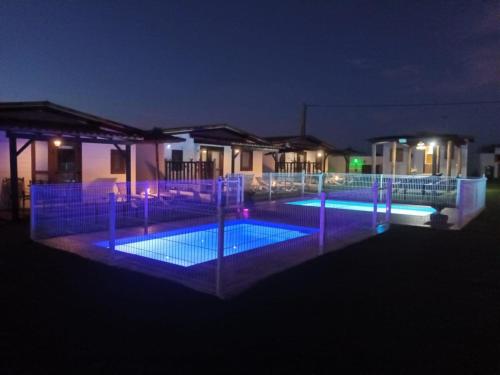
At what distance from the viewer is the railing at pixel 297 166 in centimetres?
2552

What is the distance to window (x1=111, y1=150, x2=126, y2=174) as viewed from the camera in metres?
14.6

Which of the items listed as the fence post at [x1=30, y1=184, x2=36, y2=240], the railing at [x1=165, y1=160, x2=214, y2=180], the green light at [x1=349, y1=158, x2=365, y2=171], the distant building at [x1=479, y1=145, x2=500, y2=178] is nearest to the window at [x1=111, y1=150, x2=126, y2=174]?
the railing at [x1=165, y1=160, x2=214, y2=180]

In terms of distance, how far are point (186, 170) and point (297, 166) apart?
450 inches

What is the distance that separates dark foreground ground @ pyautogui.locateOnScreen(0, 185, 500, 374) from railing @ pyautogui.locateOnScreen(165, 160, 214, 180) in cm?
1086

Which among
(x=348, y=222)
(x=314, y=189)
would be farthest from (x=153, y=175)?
(x=348, y=222)

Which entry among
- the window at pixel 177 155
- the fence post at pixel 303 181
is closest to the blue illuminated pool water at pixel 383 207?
the fence post at pixel 303 181

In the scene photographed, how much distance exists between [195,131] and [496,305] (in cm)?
1374

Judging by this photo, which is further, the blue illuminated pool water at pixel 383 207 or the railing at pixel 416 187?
the railing at pixel 416 187

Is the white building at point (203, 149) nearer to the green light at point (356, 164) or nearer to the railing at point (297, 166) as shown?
the railing at point (297, 166)

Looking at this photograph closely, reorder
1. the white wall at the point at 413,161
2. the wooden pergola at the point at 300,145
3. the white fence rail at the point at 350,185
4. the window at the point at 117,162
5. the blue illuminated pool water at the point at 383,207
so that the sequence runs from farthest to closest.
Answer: the white wall at the point at 413,161 → the wooden pergola at the point at 300,145 → the white fence rail at the point at 350,185 → the window at the point at 117,162 → the blue illuminated pool water at the point at 383,207

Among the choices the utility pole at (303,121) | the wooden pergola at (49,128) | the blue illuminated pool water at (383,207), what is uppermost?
the utility pole at (303,121)

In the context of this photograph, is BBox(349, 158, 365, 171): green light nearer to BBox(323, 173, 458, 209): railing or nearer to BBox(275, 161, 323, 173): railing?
BBox(275, 161, 323, 173): railing

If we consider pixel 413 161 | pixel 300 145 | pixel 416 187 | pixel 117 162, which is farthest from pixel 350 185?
pixel 413 161

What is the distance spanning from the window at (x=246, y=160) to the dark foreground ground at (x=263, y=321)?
1570cm
